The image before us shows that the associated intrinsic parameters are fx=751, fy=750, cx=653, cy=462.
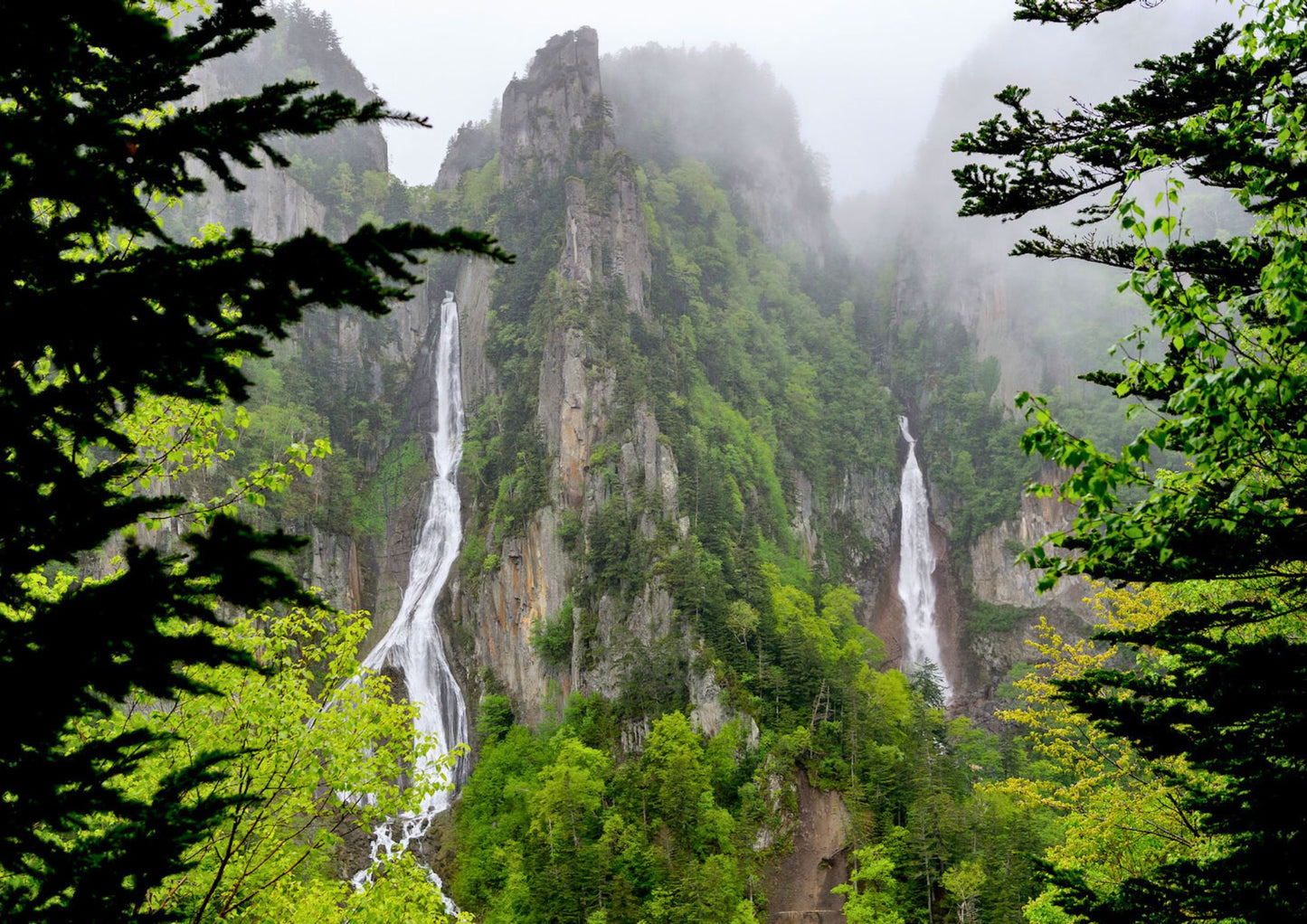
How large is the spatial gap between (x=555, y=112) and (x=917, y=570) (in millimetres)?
54377

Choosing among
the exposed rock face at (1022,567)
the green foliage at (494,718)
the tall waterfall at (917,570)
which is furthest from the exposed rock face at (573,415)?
the exposed rock face at (1022,567)

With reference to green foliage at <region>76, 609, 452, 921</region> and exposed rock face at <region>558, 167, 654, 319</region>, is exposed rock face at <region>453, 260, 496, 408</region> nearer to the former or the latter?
exposed rock face at <region>558, 167, 654, 319</region>

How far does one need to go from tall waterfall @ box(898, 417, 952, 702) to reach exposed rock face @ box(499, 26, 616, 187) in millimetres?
43813

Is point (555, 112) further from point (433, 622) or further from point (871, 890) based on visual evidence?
point (871, 890)

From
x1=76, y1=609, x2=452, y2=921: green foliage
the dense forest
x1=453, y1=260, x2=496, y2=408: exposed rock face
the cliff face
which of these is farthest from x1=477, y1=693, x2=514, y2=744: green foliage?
x1=76, y1=609, x2=452, y2=921: green foliage

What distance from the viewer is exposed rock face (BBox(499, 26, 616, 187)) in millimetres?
68500

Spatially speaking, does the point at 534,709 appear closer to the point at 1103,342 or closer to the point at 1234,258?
the point at 1234,258

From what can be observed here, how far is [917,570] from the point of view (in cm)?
6938

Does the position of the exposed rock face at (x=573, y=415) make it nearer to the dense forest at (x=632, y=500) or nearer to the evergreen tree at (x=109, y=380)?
the dense forest at (x=632, y=500)

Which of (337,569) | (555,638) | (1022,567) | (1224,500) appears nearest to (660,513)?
(555,638)

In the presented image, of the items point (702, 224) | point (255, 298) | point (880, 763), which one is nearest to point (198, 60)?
point (255, 298)

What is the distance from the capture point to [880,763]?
31.5 m

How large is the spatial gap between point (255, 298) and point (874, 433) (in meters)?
80.3

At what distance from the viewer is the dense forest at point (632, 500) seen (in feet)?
8.73
